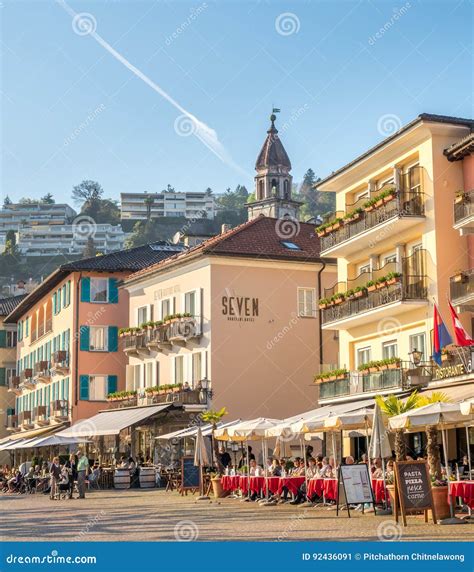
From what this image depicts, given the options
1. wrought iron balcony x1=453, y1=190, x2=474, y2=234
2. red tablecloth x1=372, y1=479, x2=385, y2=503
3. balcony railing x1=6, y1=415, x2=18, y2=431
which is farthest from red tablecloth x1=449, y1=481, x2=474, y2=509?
balcony railing x1=6, y1=415, x2=18, y2=431

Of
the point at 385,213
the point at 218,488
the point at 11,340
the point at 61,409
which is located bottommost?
the point at 218,488

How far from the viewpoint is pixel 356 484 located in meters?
24.9

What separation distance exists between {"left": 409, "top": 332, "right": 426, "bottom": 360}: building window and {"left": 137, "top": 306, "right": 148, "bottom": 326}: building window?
20.9 m

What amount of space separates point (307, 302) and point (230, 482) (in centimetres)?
1833

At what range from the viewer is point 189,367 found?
51188 millimetres

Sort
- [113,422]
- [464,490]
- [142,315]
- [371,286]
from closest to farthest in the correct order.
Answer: [464,490]
[371,286]
[113,422]
[142,315]

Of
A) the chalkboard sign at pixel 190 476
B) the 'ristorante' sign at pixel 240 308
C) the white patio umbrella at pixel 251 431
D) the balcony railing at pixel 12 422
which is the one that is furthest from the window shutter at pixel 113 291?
the white patio umbrella at pixel 251 431

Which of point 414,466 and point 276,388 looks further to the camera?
point 276,388

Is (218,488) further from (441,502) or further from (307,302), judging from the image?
(307,302)

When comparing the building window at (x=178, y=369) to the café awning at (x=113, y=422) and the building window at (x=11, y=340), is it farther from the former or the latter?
the building window at (x=11, y=340)

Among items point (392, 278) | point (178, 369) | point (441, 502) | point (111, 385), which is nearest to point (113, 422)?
point (178, 369)

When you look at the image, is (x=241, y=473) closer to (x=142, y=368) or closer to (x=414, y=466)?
(x=414, y=466)

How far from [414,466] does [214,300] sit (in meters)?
29.1
